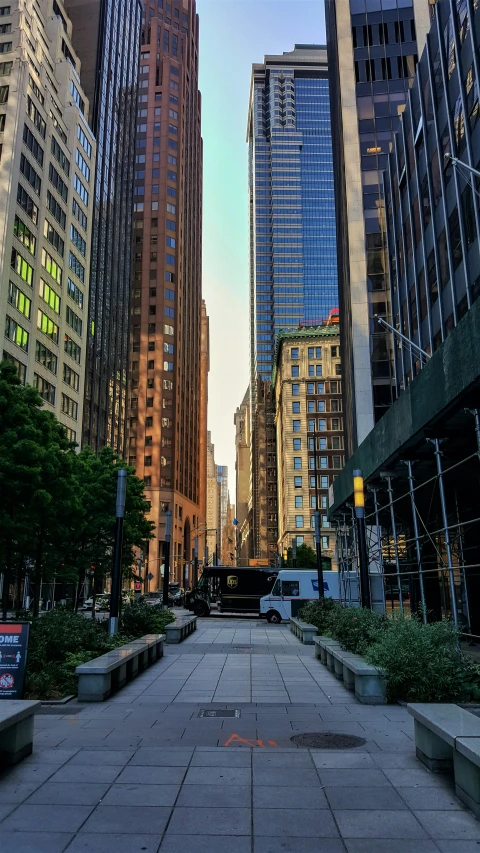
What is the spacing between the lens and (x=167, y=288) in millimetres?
127875

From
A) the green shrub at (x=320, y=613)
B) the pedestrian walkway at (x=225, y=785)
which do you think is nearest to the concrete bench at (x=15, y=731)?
the pedestrian walkway at (x=225, y=785)

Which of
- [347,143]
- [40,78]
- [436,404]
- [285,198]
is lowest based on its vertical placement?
[436,404]

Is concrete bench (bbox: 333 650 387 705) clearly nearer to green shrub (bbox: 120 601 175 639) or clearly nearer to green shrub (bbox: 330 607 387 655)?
green shrub (bbox: 330 607 387 655)

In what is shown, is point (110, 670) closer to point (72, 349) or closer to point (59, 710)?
point (59, 710)

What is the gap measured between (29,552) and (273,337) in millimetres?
173644

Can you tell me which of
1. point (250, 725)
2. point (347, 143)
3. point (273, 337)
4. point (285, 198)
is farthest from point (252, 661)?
point (285, 198)

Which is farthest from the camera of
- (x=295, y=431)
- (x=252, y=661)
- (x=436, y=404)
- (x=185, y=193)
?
(x=185, y=193)

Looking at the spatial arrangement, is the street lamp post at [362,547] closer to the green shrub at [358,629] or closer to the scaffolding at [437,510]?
the green shrub at [358,629]

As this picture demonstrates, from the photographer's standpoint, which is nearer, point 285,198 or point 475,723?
point 475,723

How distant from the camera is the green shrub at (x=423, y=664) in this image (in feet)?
32.9

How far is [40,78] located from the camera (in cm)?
6575

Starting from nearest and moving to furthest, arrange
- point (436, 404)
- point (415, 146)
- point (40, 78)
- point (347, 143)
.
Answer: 1. point (436, 404)
2. point (415, 146)
3. point (347, 143)
4. point (40, 78)

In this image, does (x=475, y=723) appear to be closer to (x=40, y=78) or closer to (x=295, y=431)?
(x=40, y=78)

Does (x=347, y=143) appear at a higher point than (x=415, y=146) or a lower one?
higher
